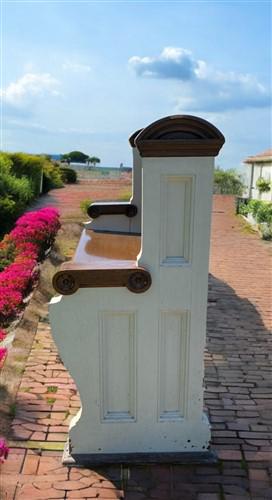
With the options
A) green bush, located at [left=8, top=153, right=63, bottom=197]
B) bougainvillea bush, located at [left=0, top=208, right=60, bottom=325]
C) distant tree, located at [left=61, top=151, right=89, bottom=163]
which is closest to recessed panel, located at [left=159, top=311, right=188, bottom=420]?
bougainvillea bush, located at [left=0, top=208, right=60, bottom=325]

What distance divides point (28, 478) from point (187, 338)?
123 cm

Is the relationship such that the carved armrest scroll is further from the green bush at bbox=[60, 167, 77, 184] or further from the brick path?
the green bush at bbox=[60, 167, 77, 184]

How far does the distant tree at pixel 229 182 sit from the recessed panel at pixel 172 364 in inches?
814

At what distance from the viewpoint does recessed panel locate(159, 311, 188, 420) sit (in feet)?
8.43

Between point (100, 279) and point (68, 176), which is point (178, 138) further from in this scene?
point (68, 176)

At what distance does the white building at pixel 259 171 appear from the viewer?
17266 millimetres

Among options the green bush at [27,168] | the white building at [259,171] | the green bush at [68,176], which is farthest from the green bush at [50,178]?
the white building at [259,171]

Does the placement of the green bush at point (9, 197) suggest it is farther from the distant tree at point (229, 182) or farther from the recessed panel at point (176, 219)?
the distant tree at point (229, 182)

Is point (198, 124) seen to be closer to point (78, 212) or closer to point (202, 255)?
point (202, 255)

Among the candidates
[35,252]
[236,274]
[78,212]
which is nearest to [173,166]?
[35,252]

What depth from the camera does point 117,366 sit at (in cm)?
262

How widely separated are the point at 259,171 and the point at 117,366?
1763 cm

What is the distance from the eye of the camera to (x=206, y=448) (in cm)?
277

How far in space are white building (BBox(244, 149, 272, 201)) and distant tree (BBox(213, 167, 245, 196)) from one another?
2152mm
